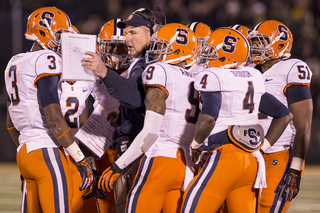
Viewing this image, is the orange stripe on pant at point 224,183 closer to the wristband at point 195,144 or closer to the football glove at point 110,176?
the wristband at point 195,144

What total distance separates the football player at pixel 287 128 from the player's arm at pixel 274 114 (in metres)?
0.35

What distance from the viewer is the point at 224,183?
8.89 ft

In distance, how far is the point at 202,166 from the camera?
2.89m

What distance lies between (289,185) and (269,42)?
1309 millimetres

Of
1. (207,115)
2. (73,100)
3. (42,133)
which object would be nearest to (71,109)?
(73,100)

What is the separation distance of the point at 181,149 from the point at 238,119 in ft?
1.49

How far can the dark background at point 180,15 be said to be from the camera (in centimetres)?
1022

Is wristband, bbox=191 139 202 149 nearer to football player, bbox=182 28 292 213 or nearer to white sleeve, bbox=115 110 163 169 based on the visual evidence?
football player, bbox=182 28 292 213

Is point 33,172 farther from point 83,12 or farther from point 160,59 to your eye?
point 83,12

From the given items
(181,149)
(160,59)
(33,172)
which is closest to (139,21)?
(160,59)

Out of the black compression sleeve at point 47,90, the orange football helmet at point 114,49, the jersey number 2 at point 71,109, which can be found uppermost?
the orange football helmet at point 114,49

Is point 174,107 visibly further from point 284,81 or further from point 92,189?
point 284,81

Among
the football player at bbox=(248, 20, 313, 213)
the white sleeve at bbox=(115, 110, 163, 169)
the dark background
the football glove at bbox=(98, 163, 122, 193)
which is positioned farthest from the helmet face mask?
the dark background

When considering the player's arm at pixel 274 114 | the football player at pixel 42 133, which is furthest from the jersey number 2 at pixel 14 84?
the player's arm at pixel 274 114
